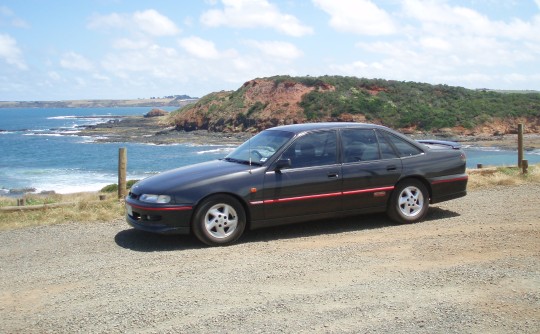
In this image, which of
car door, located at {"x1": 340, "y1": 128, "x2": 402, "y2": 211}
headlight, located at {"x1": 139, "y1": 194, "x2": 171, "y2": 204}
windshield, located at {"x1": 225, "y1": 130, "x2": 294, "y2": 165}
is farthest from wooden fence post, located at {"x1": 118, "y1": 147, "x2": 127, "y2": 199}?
car door, located at {"x1": 340, "y1": 128, "x2": 402, "y2": 211}

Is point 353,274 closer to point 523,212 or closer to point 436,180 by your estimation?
point 436,180

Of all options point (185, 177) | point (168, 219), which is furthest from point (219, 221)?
point (185, 177)

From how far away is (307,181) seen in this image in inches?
301

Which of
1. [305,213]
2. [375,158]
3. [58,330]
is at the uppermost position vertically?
[375,158]

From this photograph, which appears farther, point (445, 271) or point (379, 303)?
point (445, 271)

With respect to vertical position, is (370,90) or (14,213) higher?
(370,90)

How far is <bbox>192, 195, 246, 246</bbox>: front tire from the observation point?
7.14 meters

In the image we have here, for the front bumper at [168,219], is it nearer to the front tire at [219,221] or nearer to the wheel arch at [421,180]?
the front tire at [219,221]

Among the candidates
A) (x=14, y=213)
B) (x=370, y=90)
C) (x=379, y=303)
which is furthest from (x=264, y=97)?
(x=379, y=303)

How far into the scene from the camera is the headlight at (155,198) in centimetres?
716

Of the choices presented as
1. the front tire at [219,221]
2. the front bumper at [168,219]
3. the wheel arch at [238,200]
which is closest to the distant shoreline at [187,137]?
the wheel arch at [238,200]

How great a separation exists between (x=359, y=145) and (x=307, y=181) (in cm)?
108

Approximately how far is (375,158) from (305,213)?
1.38 metres

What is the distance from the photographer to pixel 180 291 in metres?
5.42
